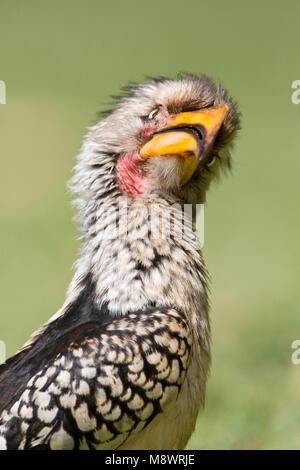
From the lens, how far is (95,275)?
3.83 meters

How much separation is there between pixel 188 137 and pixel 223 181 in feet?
18.0

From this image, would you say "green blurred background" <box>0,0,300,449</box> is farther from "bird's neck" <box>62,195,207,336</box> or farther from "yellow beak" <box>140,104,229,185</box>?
"yellow beak" <box>140,104,229,185</box>

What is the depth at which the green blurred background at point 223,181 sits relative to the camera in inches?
247

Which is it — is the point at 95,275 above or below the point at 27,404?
above

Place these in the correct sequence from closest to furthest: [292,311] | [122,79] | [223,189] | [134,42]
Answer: [292,311]
[223,189]
[122,79]
[134,42]

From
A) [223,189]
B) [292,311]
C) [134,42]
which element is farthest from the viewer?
[134,42]

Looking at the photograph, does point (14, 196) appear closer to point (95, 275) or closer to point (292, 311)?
point (292, 311)

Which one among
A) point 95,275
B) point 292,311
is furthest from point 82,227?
point 292,311

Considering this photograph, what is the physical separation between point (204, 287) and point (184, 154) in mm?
548

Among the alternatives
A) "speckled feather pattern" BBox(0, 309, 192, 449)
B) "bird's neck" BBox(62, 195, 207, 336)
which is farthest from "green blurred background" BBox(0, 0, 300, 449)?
"speckled feather pattern" BBox(0, 309, 192, 449)

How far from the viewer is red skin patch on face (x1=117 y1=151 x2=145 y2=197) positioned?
3.90 m

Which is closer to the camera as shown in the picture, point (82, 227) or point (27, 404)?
point (27, 404)

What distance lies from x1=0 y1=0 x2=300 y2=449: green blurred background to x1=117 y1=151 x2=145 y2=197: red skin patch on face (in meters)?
1.78
